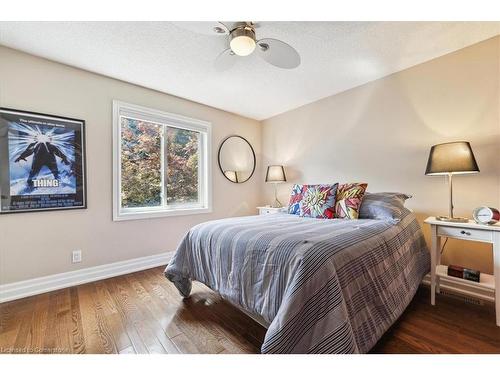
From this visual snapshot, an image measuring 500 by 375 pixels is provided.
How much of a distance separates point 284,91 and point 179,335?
2.86 meters

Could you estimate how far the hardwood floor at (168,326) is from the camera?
1374mm

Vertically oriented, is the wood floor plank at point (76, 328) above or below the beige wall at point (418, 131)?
below

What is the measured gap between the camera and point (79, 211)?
7.74 feet

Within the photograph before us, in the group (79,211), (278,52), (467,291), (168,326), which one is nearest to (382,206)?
(467,291)

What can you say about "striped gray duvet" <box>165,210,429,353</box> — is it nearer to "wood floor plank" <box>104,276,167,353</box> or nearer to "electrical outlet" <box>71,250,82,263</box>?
"wood floor plank" <box>104,276,167,353</box>

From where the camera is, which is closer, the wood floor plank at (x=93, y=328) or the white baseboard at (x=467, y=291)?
the wood floor plank at (x=93, y=328)

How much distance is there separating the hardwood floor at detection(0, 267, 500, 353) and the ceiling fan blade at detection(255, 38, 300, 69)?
2.03 m

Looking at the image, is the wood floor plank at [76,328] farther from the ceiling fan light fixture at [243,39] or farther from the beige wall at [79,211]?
the ceiling fan light fixture at [243,39]

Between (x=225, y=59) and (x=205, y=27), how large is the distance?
35cm

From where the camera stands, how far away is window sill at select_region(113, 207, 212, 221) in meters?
2.64

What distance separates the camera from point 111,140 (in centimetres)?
257

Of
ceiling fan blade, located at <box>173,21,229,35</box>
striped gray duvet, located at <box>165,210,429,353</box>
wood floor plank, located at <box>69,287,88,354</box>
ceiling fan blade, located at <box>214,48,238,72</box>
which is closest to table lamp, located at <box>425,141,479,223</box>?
striped gray duvet, located at <box>165,210,429,353</box>

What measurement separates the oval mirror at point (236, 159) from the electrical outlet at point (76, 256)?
6.74ft

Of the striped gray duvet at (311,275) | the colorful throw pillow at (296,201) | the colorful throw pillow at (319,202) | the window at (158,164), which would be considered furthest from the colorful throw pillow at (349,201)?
the window at (158,164)
